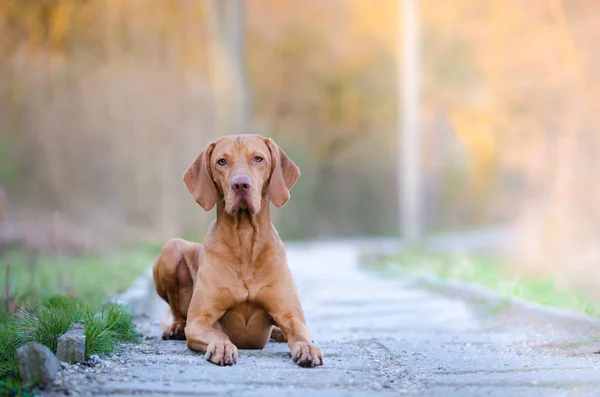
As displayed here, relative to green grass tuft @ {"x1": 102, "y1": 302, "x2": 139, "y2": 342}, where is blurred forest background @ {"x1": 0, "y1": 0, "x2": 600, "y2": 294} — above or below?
above

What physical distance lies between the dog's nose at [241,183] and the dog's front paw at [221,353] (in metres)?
0.81

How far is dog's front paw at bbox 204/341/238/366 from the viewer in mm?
4039

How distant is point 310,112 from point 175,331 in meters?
17.2

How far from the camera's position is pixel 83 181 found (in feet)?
50.5

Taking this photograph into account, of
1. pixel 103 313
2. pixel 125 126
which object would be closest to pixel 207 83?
pixel 125 126

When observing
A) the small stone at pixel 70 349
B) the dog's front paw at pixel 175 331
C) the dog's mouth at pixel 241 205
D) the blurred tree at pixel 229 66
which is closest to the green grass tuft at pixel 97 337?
the small stone at pixel 70 349

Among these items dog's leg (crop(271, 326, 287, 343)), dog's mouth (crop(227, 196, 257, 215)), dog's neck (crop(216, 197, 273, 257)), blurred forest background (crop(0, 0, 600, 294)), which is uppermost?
blurred forest background (crop(0, 0, 600, 294))

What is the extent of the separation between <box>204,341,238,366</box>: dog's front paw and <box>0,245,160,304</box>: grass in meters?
1.89

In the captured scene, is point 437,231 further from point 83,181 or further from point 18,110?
point 18,110

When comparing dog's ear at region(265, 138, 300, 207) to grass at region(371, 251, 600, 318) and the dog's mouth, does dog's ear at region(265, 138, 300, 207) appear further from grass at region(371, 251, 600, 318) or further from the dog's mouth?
grass at region(371, 251, 600, 318)

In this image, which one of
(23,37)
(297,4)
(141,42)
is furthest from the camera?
(297,4)

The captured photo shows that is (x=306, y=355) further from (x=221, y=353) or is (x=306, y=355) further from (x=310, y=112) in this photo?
(x=310, y=112)

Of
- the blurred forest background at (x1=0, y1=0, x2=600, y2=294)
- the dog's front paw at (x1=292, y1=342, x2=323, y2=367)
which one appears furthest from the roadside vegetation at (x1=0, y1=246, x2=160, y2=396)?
the blurred forest background at (x1=0, y1=0, x2=600, y2=294)

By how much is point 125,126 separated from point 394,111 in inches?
378
